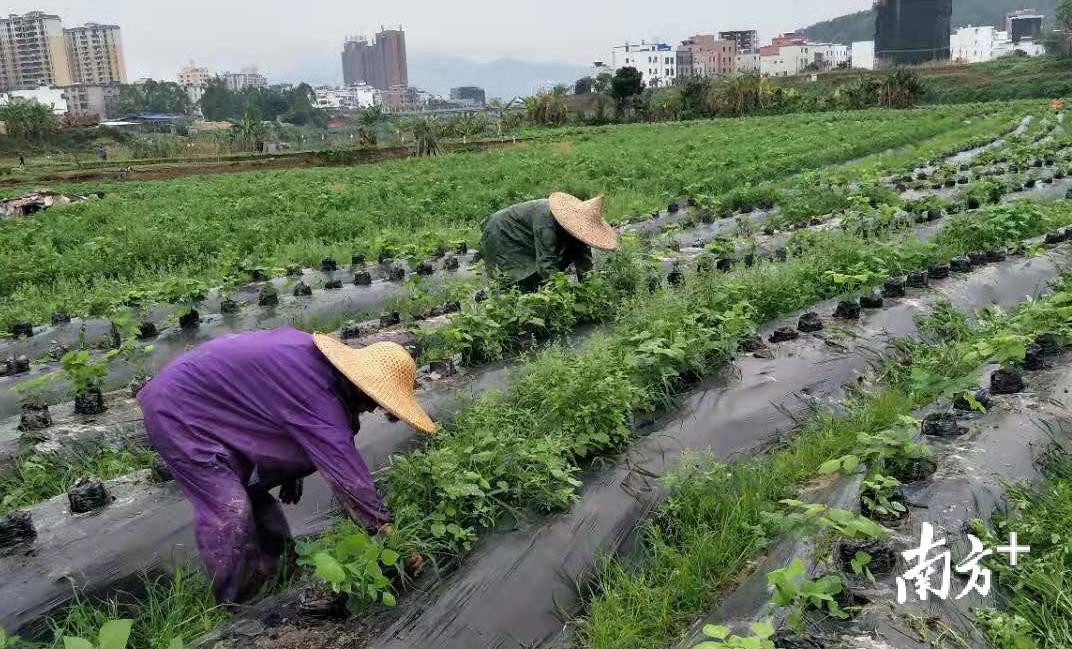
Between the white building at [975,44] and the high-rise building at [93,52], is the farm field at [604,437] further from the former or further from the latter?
the high-rise building at [93,52]

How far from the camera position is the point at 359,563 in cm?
293

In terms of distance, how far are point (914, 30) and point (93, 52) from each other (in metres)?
129

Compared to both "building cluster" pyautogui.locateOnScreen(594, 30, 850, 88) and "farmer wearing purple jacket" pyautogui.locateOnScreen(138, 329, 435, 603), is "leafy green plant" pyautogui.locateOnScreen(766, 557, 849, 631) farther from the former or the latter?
"building cluster" pyautogui.locateOnScreen(594, 30, 850, 88)

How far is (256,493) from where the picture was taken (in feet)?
11.9

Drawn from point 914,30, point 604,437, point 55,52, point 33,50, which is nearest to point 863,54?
point 914,30

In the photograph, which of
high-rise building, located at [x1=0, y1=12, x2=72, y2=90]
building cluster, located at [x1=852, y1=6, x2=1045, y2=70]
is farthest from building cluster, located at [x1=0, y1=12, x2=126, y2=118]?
building cluster, located at [x1=852, y1=6, x2=1045, y2=70]

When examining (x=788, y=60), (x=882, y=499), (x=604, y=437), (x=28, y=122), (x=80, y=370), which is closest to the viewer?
(x=882, y=499)

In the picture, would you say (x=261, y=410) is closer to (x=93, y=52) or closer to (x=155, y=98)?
(x=155, y=98)

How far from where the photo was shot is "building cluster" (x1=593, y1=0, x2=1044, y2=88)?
8162 cm

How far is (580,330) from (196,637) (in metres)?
3.65

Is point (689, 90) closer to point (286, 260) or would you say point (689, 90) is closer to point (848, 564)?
point (286, 260)

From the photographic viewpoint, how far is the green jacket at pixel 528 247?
6215 mm

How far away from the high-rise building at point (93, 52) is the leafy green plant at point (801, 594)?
158109 millimetres

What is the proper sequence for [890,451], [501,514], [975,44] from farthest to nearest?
[975,44], [501,514], [890,451]
